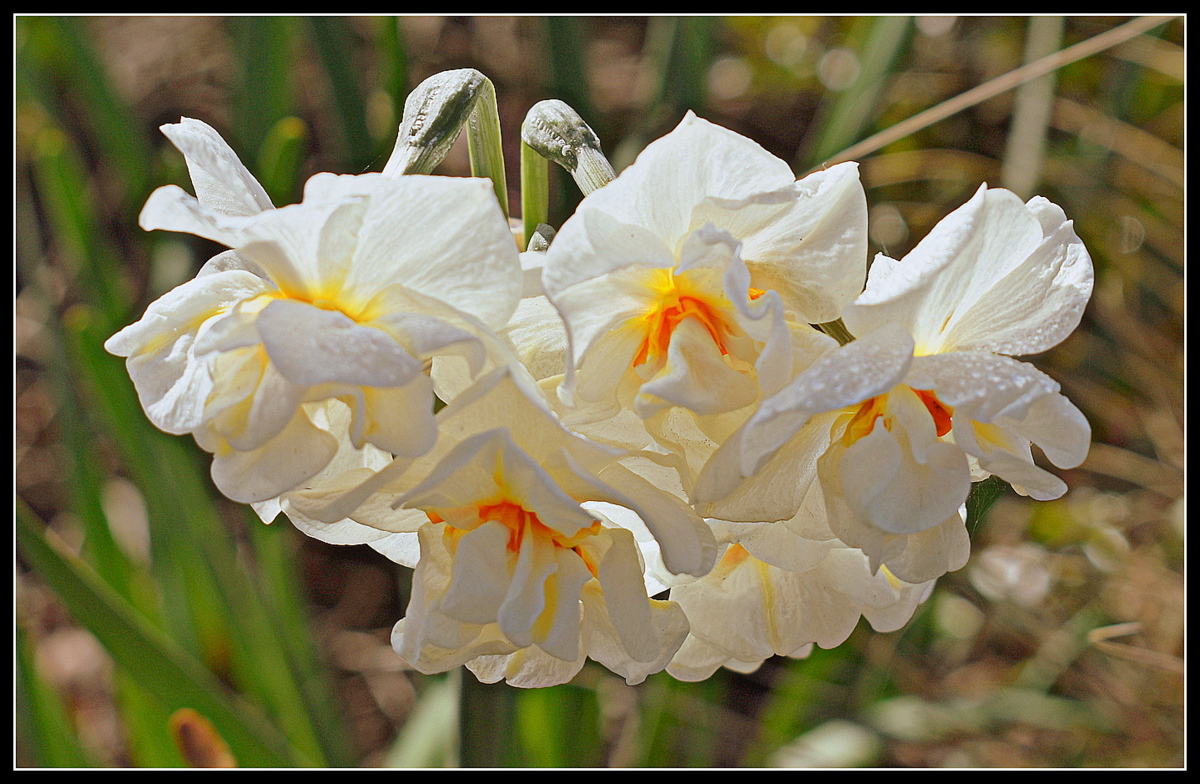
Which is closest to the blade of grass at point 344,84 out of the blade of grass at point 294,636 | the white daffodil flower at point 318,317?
the blade of grass at point 294,636

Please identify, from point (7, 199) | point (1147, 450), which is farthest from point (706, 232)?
point (1147, 450)

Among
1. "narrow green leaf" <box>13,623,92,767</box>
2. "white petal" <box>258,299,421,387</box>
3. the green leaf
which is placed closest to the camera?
"white petal" <box>258,299,421,387</box>

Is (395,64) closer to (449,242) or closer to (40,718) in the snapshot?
(449,242)

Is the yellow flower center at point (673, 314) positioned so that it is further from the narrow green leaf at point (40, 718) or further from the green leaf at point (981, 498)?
the narrow green leaf at point (40, 718)

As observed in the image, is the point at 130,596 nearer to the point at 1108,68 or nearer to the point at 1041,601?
the point at 1041,601

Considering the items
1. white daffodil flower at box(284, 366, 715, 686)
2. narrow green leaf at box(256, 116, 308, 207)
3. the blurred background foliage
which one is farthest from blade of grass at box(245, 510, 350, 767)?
white daffodil flower at box(284, 366, 715, 686)

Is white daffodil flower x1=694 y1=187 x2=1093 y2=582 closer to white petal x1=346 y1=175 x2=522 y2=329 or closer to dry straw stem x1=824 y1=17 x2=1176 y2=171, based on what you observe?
white petal x1=346 y1=175 x2=522 y2=329

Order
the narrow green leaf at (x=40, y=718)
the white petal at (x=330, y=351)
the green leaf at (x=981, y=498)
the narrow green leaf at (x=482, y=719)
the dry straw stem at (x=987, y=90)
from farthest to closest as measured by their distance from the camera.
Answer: the narrow green leaf at (x=40, y=718), the dry straw stem at (x=987, y=90), the narrow green leaf at (x=482, y=719), the green leaf at (x=981, y=498), the white petal at (x=330, y=351)
